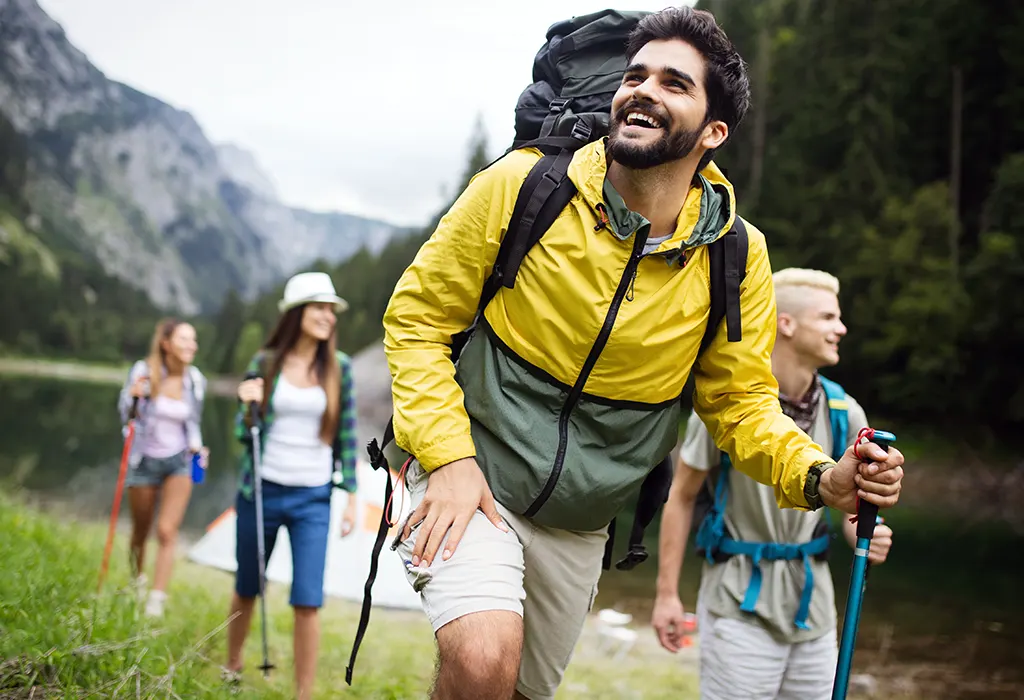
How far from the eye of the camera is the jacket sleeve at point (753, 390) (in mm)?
3061

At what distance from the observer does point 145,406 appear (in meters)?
8.01

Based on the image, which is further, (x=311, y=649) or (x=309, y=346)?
(x=309, y=346)

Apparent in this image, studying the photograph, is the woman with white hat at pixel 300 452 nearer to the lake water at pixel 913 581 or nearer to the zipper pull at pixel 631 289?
the zipper pull at pixel 631 289

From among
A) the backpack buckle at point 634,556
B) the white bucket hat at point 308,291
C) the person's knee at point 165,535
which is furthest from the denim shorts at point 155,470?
the backpack buckle at point 634,556

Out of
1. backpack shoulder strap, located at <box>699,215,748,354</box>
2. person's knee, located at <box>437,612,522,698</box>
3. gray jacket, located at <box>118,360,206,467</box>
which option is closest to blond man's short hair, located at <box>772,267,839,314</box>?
backpack shoulder strap, located at <box>699,215,748,354</box>

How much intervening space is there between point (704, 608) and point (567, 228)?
7.10 feet

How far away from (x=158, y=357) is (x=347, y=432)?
310 cm

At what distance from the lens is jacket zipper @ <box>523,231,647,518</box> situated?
9.30 ft

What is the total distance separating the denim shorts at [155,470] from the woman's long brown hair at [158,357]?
0.59 m

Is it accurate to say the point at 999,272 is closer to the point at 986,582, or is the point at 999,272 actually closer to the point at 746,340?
→ the point at 986,582

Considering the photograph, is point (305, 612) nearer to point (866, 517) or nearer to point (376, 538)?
point (376, 538)

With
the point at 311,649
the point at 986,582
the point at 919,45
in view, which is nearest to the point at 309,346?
the point at 311,649

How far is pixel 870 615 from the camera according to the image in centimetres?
1152

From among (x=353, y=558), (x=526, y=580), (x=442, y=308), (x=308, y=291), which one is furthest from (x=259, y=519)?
(x=353, y=558)
